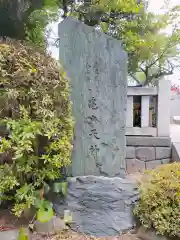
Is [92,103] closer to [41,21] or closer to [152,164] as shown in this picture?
[152,164]

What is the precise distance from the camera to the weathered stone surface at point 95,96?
2.48 m

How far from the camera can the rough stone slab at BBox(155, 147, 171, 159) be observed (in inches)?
130

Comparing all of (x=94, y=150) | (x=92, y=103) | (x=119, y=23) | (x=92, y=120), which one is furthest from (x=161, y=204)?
(x=119, y=23)

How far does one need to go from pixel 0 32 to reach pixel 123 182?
4166 millimetres

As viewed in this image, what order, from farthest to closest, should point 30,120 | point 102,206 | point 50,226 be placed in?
point 102,206, point 50,226, point 30,120

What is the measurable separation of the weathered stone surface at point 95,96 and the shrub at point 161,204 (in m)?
0.48

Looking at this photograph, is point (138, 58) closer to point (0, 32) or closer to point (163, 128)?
point (163, 128)

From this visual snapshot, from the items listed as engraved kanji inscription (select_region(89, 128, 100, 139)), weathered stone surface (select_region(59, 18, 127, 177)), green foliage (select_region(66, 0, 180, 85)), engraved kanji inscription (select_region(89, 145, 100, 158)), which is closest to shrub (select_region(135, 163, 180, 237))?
weathered stone surface (select_region(59, 18, 127, 177))

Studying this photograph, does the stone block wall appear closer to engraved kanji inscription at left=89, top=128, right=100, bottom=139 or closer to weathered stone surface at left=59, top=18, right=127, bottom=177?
weathered stone surface at left=59, top=18, right=127, bottom=177

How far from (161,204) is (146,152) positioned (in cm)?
134

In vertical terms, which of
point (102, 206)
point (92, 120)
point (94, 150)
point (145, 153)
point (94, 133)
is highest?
point (92, 120)

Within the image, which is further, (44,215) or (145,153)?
(145,153)

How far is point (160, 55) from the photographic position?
5.56 metres

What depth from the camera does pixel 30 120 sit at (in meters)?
1.97
